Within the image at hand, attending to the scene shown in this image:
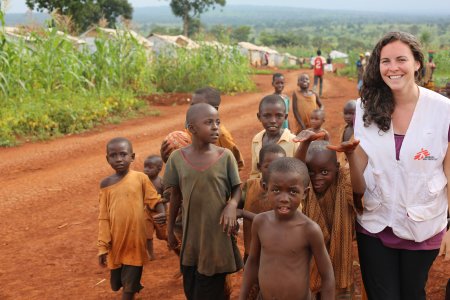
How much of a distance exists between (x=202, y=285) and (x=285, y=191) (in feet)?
3.19

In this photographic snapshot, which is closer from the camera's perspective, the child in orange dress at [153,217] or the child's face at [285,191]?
the child's face at [285,191]

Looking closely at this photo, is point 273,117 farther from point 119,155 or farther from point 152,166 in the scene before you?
point 152,166

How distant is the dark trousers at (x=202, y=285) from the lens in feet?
10.4

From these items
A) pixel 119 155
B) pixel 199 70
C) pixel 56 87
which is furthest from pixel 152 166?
pixel 199 70

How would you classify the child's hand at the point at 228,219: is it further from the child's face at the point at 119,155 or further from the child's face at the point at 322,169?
the child's face at the point at 119,155

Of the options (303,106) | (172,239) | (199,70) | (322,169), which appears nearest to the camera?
(322,169)

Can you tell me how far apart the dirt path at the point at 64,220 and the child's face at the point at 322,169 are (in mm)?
1676

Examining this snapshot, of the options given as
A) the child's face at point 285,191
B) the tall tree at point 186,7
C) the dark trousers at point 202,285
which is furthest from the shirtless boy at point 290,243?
the tall tree at point 186,7

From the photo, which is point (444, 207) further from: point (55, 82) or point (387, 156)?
point (55, 82)

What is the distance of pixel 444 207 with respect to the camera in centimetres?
267

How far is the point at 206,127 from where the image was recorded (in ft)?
10.1

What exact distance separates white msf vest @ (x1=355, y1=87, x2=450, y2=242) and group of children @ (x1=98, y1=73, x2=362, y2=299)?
0.68ft

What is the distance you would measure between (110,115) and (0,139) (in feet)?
10.7

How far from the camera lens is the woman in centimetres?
257
